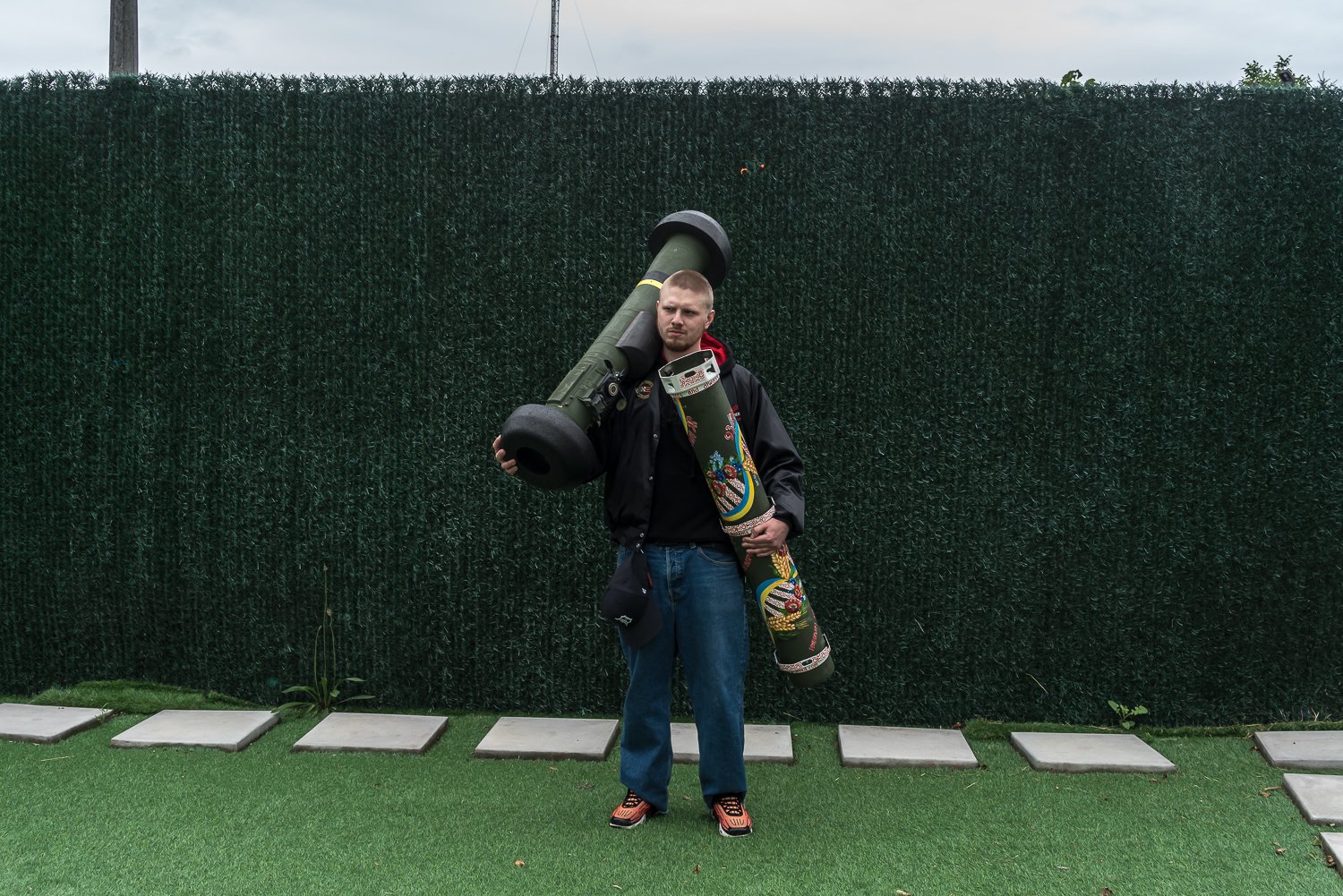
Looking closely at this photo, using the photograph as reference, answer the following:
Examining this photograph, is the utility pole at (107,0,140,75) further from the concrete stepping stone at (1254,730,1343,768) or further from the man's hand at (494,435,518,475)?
the concrete stepping stone at (1254,730,1343,768)

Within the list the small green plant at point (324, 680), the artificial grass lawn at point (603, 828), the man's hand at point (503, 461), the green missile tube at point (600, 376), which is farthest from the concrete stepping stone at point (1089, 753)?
the small green plant at point (324, 680)

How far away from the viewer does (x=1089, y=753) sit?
4098mm

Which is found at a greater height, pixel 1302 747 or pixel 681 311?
pixel 681 311

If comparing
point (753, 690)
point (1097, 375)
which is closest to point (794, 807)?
point (753, 690)

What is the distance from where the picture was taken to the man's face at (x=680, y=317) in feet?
10.3

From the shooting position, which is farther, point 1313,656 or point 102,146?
point 102,146

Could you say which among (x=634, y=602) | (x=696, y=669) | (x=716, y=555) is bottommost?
(x=696, y=669)

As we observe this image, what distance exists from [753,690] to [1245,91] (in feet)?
10.0

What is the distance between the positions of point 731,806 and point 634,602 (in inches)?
28.3

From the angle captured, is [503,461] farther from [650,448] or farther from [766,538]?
[766,538]

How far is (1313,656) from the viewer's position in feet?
14.4

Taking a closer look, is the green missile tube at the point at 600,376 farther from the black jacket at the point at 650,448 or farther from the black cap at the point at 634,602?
the black cap at the point at 634,602

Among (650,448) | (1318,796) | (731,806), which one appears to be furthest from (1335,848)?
(650,448)

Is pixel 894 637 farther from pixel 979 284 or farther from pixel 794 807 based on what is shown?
pixel 979 284
